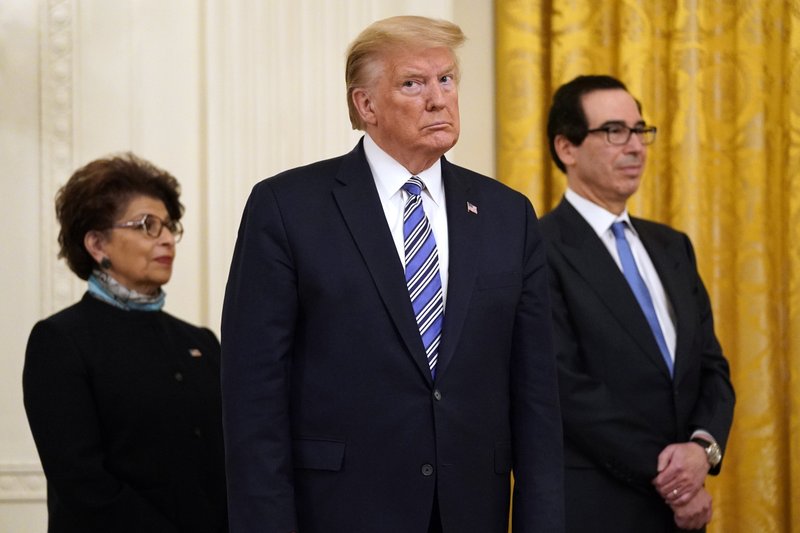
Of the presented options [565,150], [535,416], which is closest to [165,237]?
[565,150]

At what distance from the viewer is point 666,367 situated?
3.17 meters

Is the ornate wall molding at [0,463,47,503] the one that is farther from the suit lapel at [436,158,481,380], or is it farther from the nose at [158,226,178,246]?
the suit lapel at [436,158,481,380]

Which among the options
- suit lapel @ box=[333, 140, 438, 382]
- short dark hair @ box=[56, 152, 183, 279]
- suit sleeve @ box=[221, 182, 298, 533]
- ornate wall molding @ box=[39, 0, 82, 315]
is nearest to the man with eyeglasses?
suit lapel @ box=[333, 140, 438, 382]

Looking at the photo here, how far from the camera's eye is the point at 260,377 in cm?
213

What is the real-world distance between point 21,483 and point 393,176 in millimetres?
2493

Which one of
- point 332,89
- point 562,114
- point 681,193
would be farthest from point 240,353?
point 681,193

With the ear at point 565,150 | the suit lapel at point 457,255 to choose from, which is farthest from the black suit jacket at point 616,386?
the suit lapel at point 457,255

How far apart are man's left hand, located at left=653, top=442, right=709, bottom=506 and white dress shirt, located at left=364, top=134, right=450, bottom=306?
114cm

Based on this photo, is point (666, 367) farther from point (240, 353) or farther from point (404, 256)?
point (240, 353)

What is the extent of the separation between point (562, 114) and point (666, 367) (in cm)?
92

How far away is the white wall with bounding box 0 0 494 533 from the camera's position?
4230mm

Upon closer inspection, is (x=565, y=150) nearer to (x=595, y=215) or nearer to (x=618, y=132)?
(x=618, y=132)

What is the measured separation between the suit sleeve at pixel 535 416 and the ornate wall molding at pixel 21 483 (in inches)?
95.1

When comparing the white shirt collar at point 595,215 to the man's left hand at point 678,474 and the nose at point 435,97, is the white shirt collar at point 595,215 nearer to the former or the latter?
the man's left hand at point 678,474
